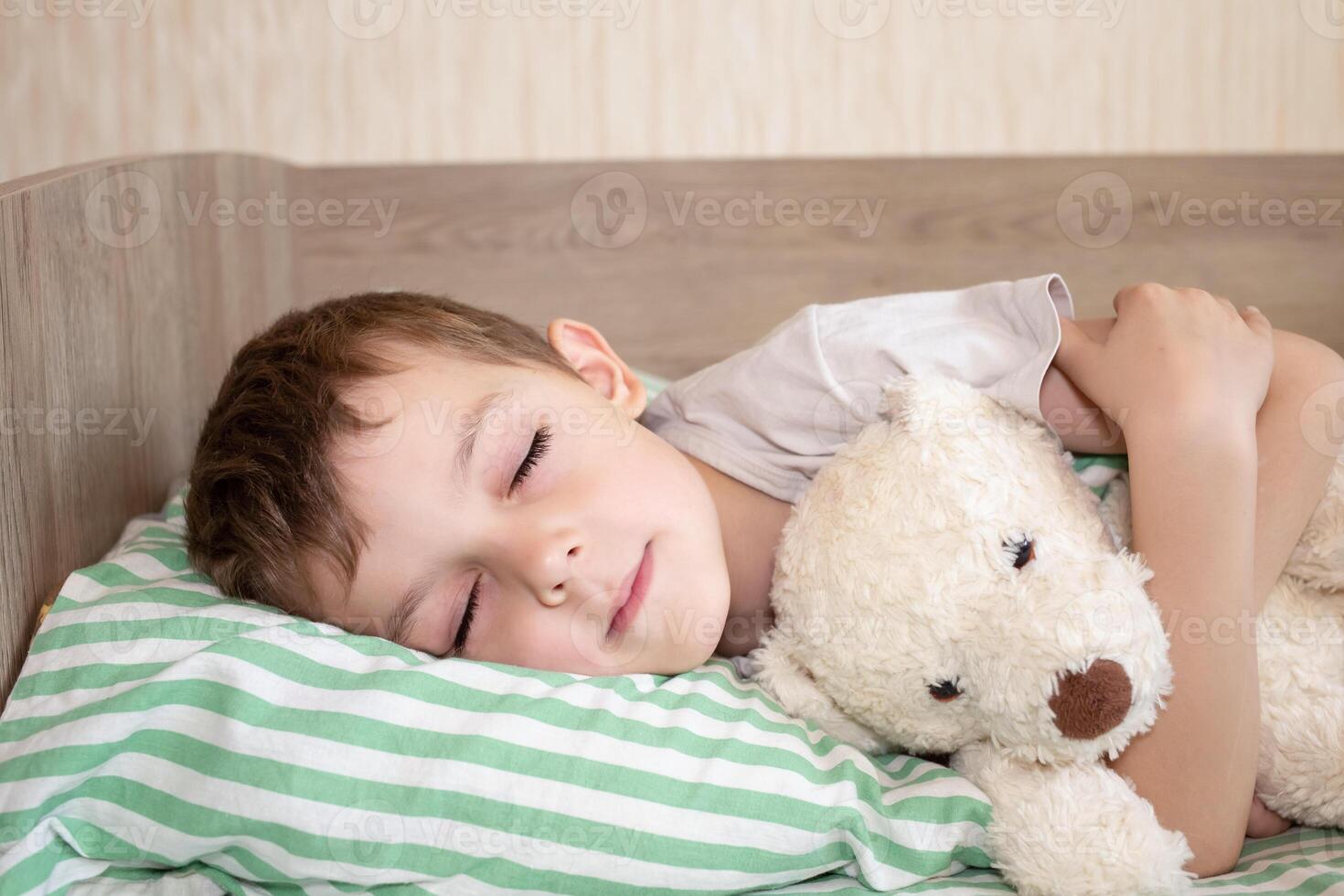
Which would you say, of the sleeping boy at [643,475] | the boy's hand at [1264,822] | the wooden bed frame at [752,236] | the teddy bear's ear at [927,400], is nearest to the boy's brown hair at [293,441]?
the sleeping boy at [643,475]

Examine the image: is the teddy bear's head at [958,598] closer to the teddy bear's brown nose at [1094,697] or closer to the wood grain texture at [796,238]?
the teddy bear's brown nose at [1094,697]

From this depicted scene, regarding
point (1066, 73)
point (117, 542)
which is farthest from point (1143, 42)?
point (117, 542)

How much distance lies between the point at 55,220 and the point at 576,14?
892mm

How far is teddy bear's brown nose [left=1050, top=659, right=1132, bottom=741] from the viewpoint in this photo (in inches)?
25.3

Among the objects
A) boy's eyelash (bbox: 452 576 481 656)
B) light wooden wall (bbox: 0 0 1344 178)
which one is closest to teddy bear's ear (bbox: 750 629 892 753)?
boy's eyelash (bbox: 452 576 481 656)

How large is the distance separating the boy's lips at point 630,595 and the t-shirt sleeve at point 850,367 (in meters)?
0.15

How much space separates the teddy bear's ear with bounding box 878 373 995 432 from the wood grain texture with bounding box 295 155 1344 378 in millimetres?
803

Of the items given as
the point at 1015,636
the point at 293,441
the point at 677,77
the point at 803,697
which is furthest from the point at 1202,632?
the point at 677,77

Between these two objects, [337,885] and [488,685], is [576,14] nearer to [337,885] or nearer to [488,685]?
[488,685]

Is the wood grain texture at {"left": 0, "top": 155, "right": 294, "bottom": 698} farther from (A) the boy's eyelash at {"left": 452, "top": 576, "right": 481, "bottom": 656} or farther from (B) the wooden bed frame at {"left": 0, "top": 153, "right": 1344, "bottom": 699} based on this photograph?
(A) the boy's eyelash at {"left": 452, "top": 576, "right": 481, "bottom": 656}

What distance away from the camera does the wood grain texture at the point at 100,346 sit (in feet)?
2.62

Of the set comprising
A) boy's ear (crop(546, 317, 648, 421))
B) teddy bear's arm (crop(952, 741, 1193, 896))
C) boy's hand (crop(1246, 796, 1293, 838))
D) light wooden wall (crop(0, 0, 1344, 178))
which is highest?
light wooden wall (crop(0, 0, 1344, 178))

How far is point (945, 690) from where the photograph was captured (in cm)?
73

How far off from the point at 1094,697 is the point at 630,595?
1.10 ft
